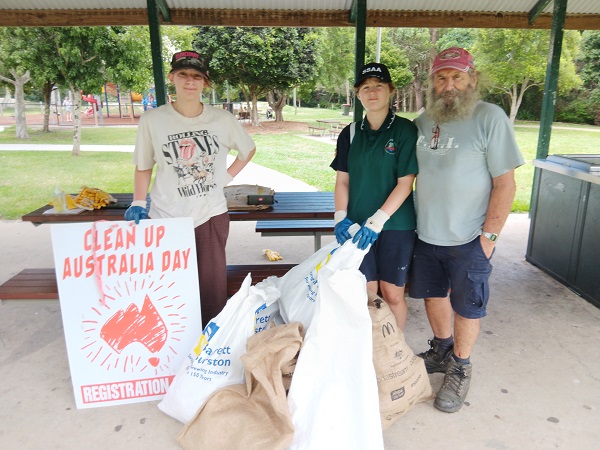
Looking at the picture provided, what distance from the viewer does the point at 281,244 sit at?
5.62 metres

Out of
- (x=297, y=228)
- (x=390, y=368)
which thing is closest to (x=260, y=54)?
(x=297, y=228)

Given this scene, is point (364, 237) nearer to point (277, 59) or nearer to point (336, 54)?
point (277, 59)

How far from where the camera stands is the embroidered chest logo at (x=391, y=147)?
2.49 m

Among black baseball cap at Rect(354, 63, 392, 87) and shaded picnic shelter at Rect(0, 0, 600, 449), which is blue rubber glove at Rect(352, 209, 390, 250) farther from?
shaded picnic shelter at Rect(0, 0, 600, 449)

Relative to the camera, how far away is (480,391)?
2775 mm

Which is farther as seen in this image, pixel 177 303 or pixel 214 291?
pixel 214 291

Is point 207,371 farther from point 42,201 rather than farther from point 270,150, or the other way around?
point 270,150

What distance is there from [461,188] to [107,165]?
11.2 m

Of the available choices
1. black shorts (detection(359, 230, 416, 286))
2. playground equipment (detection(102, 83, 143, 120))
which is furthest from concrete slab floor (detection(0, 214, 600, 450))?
playground equipment (detection(102, 83, 143, 120))

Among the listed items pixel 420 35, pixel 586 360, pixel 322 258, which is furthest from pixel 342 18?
pixel 420 35

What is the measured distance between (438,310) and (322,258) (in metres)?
0.79

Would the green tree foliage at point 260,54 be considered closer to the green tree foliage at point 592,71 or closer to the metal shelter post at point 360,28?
the metal shelter post at point 360,28

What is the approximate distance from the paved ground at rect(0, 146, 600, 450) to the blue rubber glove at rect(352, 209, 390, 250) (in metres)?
0.97

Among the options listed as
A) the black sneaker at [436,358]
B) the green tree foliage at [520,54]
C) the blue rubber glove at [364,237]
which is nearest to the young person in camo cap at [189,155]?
the blue rubber glove at [364,237]
